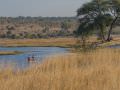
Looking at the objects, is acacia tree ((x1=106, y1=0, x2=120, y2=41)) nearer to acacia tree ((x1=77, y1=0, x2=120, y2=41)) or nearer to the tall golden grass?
acacia tree ((x1=77, y1=0, x2=120, y2=41))

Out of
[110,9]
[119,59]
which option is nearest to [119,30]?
[110,9]

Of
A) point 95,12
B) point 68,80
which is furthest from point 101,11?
point 68,80

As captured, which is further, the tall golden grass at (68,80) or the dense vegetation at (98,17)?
the dense vegetation at (98,17)

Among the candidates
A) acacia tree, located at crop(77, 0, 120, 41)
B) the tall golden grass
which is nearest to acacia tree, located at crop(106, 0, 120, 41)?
acacia tree, located at crop(77, 0, 120, 41)

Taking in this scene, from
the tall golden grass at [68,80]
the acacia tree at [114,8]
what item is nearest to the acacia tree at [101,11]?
the acacia tree at [114,8]

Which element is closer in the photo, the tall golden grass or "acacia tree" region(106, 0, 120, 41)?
the tall golden grass

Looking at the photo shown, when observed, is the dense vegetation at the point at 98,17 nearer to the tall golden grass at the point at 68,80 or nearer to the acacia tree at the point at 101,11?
the acacia tree at the point at 101,11

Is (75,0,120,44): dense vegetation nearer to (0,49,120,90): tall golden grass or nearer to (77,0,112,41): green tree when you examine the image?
(77,0,112,41): green tree

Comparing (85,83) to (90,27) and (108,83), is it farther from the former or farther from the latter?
(90,27)

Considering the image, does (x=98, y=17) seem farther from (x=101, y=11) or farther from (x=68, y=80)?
(x=68, y=80)

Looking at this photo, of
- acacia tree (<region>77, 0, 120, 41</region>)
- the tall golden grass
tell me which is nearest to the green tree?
acacia tree (<region>77, 0, 120, 41</region>)

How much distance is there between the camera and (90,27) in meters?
51.4

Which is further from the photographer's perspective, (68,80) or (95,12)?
(95,12)

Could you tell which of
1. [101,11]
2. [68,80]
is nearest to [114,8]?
[101,11]
